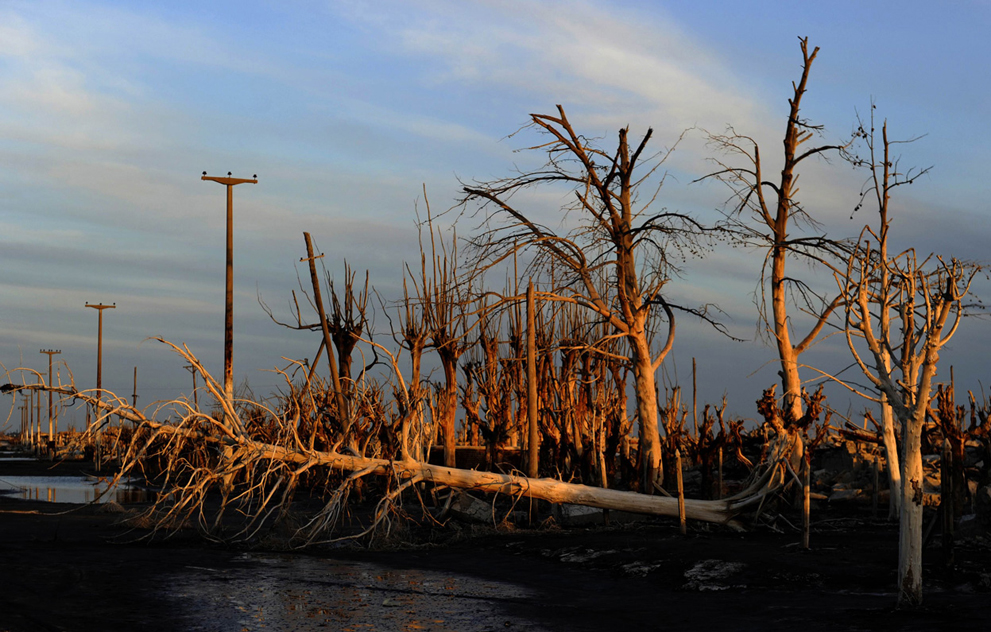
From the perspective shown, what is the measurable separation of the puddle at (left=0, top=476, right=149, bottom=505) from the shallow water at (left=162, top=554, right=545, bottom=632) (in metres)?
13.7

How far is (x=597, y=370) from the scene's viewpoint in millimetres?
25750

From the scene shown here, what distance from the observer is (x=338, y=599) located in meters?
10.9

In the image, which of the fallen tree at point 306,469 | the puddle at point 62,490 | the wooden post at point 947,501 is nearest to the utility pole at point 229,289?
the puddle at point 62,490

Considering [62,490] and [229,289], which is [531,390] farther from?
[62,490]

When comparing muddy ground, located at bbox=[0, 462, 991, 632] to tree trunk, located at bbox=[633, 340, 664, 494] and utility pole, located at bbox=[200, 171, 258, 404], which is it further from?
utility pole, located at bbox=[200, 171, 258, 404]

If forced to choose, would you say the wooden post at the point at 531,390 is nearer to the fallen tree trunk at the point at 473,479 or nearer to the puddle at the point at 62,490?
the fallen tree trunk at the point at 473,479

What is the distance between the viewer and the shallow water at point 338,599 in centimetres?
948

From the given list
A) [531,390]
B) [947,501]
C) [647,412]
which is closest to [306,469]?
[531,390]

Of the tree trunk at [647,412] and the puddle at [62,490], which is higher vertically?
the tree trunk at [647,412]

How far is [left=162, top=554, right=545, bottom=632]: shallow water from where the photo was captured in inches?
373

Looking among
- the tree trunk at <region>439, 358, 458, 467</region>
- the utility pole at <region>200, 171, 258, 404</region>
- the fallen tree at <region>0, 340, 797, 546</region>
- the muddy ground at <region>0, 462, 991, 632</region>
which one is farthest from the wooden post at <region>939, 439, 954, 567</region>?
the utility pole at <region>200, 171, 258, 404</region>

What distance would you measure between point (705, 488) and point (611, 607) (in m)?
8.23

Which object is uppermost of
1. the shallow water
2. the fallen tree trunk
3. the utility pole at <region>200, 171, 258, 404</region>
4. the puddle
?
the utility pole at <region>200, 171, 258, 404</region>

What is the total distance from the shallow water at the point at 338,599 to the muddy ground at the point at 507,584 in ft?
0.08
